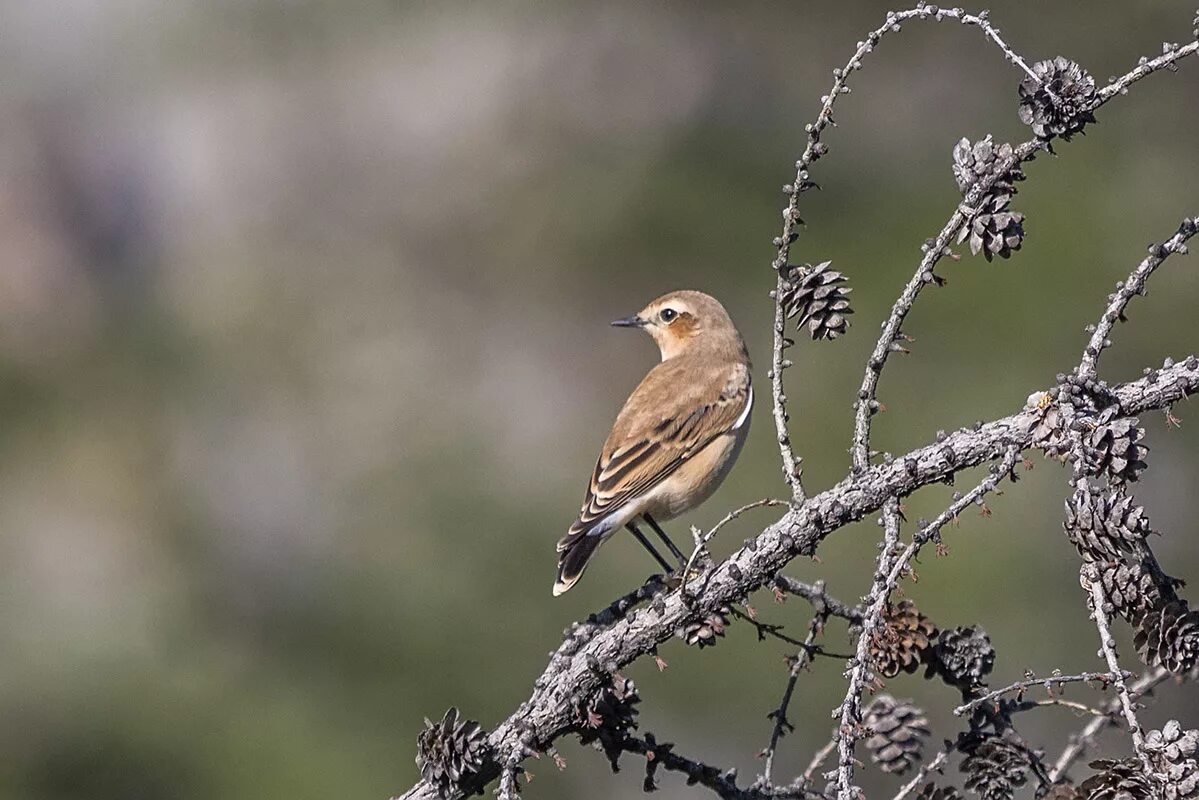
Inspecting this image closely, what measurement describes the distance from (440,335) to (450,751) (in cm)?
855

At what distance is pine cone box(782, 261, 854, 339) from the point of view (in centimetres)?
281

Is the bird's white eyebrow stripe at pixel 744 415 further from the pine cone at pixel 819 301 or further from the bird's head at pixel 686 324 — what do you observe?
the pine cone at pixel 819 301

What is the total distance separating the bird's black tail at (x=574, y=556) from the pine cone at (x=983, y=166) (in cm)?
228

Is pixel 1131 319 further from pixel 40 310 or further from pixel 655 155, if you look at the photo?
pixel 40 310

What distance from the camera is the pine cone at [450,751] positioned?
2795 mm

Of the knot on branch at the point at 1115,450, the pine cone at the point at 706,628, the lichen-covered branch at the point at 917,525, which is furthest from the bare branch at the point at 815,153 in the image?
the knot on branch at the point at 1115,450

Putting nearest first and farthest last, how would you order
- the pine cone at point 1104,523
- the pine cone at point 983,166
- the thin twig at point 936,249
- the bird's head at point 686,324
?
the pine cone at point 1104,523 < the thin twig at point 936,249 < the pine cone at point 983,166 < the bird's head at point 686,324

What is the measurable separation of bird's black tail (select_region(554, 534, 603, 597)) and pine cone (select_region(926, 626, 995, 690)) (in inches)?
68.9

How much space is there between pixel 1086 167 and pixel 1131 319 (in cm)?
124

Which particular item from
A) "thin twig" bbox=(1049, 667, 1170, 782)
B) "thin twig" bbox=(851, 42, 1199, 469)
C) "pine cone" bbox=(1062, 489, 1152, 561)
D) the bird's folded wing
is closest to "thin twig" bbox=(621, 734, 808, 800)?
"thin twig" bbox=(1049, 667, 1170, 782)

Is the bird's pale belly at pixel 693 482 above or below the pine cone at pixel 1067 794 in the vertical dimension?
above

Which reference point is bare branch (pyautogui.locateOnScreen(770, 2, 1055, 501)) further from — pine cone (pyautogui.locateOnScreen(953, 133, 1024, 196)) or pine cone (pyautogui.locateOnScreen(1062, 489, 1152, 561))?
pine cone (pyautogui.locateOnScreen(1062, 489, 1152, 561))

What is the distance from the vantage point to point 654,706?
23.7 ft

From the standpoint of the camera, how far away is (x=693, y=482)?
16.4ft
